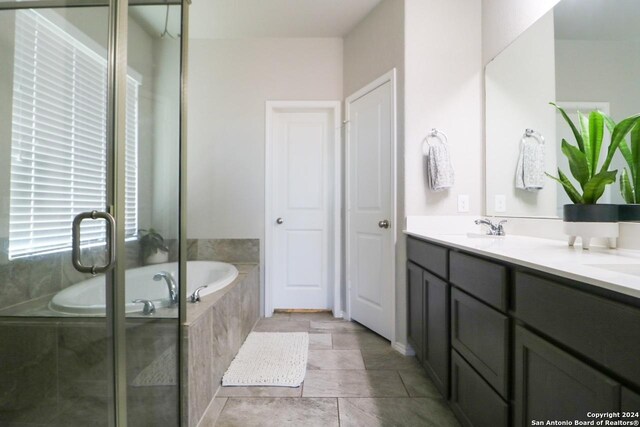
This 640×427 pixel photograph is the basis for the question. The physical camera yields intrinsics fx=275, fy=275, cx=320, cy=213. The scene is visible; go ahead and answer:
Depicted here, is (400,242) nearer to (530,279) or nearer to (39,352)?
(530,279)

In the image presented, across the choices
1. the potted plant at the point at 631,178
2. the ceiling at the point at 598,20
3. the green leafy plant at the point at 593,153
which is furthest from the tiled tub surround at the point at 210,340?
the ceiling at the point at 598,20

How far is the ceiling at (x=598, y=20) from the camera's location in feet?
3.64

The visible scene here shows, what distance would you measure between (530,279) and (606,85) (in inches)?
40.3

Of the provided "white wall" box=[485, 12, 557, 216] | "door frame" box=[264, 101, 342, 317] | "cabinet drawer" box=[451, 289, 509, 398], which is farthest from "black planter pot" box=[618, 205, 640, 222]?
"door frame" box=[264, 101, 342, 317]

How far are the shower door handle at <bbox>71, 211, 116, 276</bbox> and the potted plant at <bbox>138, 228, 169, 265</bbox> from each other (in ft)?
0.91

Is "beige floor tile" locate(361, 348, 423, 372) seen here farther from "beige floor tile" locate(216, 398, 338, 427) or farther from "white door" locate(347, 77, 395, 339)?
"beige floor tile" locate(216, 398, 338, 427)

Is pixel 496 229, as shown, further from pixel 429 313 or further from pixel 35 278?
pixel 35 278

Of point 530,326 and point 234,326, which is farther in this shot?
point 234,326

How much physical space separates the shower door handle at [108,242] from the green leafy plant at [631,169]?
1.90 metres

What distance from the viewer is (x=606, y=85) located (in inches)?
46.2

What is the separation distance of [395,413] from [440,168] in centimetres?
147

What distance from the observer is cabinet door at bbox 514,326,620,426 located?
0.59m

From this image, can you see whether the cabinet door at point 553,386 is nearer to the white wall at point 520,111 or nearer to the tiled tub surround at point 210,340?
the white wall at point 520,111

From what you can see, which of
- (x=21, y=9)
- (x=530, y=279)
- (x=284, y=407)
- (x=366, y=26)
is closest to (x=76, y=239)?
(x=21, y=9)
